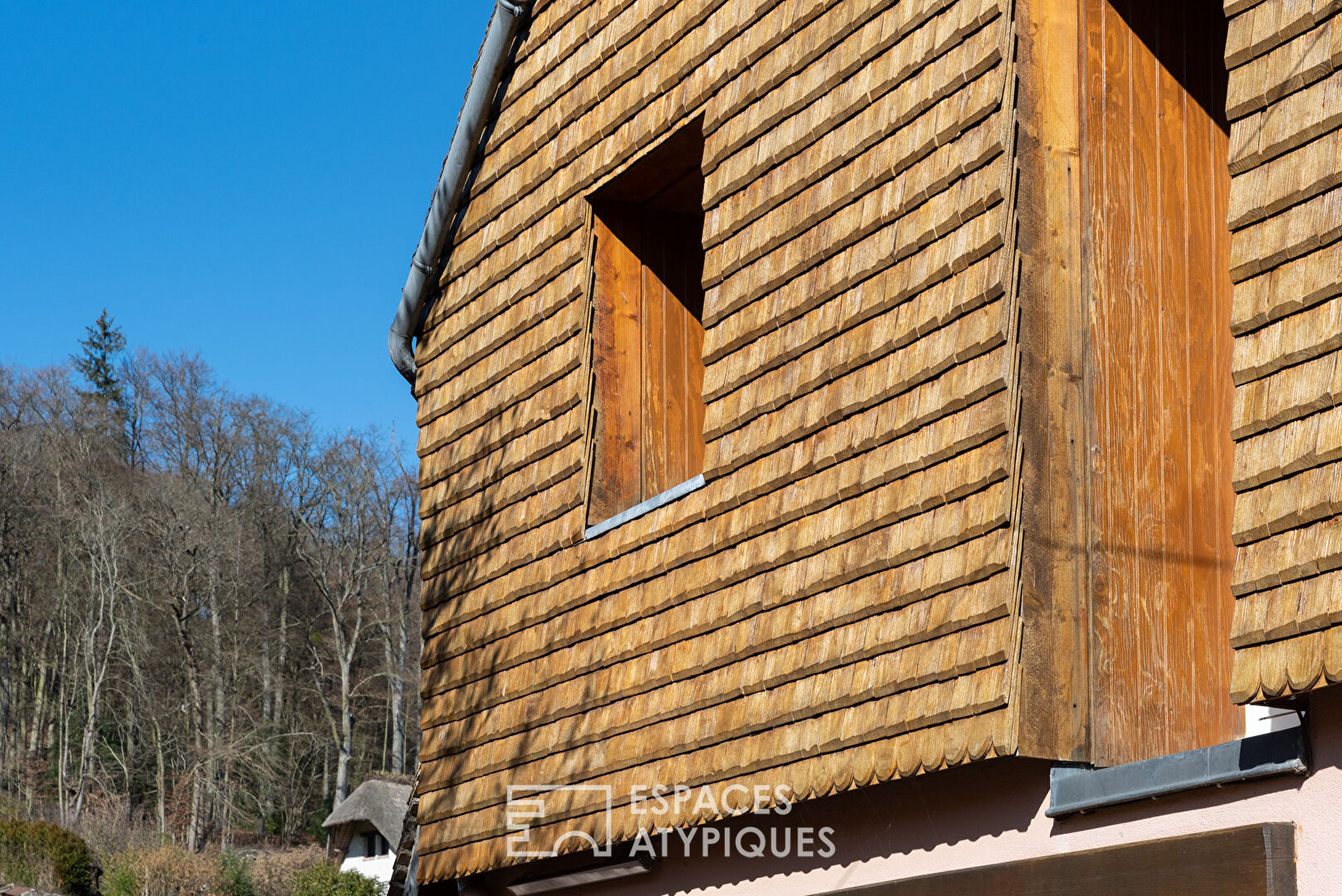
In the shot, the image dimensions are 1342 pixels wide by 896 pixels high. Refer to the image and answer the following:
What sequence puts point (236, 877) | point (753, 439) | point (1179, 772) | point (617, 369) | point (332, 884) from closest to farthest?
point (1179, 772) → point (753, 439) → point (617, 369) → point (332, 884) → point (236, 877)

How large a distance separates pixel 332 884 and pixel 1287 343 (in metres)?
29.2

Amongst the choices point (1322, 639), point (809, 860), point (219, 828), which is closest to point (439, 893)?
point (809, 860)

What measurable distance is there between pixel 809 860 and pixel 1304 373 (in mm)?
2620

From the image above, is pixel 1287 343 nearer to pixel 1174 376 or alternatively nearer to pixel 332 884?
pixel 1174 376

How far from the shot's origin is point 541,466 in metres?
7.29

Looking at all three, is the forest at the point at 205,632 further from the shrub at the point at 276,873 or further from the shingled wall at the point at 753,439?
the shingled wall at the point at 753,439

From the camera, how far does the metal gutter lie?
12.5ft

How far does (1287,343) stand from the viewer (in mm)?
3855

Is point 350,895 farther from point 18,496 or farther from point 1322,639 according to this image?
point 1322,639

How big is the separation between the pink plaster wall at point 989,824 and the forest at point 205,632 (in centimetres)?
3804

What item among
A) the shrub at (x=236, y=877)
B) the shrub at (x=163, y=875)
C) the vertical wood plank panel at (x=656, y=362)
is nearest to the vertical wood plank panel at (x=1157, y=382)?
the vertical wood plank panel at (x=656, y=362)

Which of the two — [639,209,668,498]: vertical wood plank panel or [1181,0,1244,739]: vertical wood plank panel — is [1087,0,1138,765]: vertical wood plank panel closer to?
[1181,0,1244,739]: vertical wood plank panel

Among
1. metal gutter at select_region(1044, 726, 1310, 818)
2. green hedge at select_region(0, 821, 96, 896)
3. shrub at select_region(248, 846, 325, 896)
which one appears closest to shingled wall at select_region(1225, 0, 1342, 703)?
metal gutter at select_region(1044, 726, 1310, 818)

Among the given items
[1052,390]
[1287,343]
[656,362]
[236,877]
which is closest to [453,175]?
[656,362]
